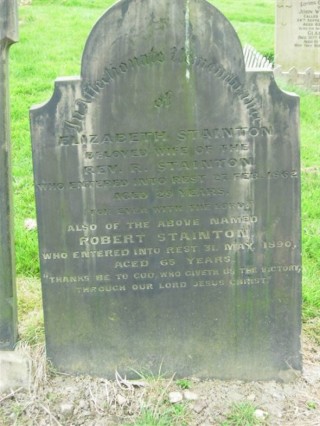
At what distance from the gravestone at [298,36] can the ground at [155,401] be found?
30.4 ft

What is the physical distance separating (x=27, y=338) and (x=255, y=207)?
5.09ft

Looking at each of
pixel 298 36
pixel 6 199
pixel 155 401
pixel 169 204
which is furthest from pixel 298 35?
pixel 155 401

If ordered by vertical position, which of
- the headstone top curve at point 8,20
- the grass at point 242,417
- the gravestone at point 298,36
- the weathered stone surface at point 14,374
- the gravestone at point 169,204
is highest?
the gravestone at point 298,36

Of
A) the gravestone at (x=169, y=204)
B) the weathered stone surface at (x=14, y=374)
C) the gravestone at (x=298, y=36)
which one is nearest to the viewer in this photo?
the gravestone at (x=169, y=204)

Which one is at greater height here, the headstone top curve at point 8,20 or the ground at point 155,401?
the headstone top curve at point 8,20

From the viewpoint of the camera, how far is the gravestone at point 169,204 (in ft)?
11.3

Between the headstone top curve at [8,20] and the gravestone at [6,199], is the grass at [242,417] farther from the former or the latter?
the headstone top curve at [8,20]

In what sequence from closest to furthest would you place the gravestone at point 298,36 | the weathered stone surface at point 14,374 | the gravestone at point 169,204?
the gravestone at point 169,204 → the weathered stone surface at point 14,374 → the gravestone at point 298,36

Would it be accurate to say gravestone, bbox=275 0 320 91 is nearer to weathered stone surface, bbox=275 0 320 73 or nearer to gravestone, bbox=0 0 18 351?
weathered stone surface, bbox=275 0 320 73

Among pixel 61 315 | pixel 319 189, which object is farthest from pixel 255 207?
pixel 319 189

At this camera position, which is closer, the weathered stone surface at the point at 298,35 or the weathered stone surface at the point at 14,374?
the weathered stone surface at the point at 14,374

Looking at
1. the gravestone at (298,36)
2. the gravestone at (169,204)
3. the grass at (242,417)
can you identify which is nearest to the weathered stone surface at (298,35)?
the gravestone at (298,36)

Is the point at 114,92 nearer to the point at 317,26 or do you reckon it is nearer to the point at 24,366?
the point at 24,366

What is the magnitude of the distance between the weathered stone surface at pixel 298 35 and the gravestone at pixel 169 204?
381 inches
